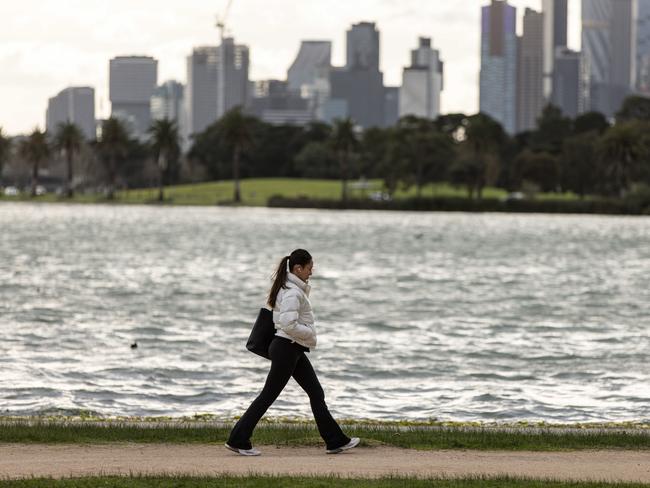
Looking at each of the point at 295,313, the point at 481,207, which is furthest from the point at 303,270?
the point at 481,207

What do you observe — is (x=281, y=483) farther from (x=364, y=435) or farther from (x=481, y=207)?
(x=481, y=207)

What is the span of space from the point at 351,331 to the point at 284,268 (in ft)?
83.2

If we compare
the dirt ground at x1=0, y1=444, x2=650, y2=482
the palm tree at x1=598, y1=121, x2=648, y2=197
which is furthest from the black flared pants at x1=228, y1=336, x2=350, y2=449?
the palm tree at x1=598, y1=121, x2=648, y2=197

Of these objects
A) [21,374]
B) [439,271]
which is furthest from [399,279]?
[21,374]

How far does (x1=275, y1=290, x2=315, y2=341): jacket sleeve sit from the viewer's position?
1452cm

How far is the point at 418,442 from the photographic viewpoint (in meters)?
16.5

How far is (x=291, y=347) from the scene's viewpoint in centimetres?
1480

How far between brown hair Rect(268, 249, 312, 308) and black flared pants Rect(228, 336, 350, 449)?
49cm

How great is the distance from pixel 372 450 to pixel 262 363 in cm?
1546

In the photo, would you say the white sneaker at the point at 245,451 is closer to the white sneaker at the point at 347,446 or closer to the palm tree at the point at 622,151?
the white sneaker at the point at 347,446

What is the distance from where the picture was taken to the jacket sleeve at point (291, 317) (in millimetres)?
14523

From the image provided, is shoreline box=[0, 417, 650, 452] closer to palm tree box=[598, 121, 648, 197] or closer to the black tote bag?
the black tote bag

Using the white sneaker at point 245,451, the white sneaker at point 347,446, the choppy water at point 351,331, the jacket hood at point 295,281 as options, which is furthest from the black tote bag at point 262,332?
the choppy water at point 351,331

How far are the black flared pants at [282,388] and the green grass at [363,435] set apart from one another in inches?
33.9
